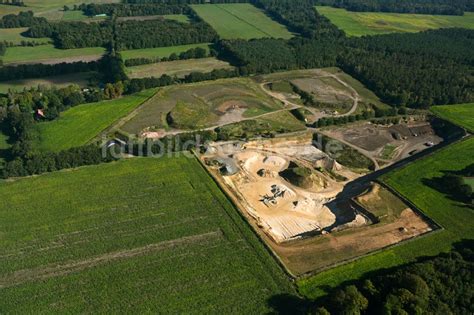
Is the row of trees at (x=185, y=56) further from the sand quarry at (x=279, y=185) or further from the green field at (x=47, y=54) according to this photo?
the sand quarry at (x=279, y=185)

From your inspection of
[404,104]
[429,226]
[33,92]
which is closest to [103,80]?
[33,92]

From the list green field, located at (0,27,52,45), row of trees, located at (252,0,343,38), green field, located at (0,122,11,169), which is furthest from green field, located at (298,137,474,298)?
green field, located at (0,27,52,45)

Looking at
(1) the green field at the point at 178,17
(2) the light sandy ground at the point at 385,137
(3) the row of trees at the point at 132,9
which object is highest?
(3) the row of trees at the point at 132,9

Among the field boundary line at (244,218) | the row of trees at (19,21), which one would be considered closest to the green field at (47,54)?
the row of trees at (19,21)

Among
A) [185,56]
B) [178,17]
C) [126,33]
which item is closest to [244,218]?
[185,56]

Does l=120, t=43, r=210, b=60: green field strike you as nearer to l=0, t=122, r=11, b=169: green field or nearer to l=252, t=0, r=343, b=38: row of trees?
l=252, t=0, r=343, b=38: row of trees
